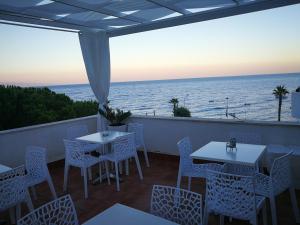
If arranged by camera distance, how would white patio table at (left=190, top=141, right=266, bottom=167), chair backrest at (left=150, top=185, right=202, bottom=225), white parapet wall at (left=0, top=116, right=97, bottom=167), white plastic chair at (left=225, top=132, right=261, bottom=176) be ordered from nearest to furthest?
1. chair backrest at (left=150, top=185, right=202, bottom=225)
2. white patio table at (left=190, top=141, right=266, bottom=167)
3. white plastic chair at (left=225, top=132, right=261, bottom=176)
4. white parapet wall at (left=0, top=116, right=97, bottom=167)

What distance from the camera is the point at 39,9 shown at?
3613mm

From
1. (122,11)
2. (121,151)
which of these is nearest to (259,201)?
(121,151)

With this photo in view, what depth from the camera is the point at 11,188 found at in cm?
241

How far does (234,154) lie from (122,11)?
8.74 ft

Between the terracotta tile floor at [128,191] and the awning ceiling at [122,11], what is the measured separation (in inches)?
104

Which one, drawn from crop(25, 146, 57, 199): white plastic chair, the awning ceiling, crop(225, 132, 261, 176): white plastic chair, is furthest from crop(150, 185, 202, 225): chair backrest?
the awning ceiling

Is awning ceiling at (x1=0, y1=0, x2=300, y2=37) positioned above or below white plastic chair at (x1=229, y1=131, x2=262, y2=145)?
above

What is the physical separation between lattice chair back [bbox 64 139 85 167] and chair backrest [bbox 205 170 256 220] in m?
2.06

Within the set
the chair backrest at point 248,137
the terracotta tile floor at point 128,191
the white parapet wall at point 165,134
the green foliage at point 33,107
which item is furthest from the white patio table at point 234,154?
the green foliage at point 33,107

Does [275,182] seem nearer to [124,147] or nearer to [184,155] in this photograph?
[184,155]

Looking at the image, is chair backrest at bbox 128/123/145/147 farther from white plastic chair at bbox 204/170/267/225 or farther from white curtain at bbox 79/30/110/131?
white plastic chair at bbox 204/170/267/225

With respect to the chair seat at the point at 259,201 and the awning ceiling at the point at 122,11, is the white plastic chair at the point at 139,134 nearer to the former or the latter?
the awning ceiling at the point at 122,11

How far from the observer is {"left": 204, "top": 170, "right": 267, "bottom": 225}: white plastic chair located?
2.02 m

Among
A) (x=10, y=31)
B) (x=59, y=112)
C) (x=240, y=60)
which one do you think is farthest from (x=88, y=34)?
(x=240, y=60)
